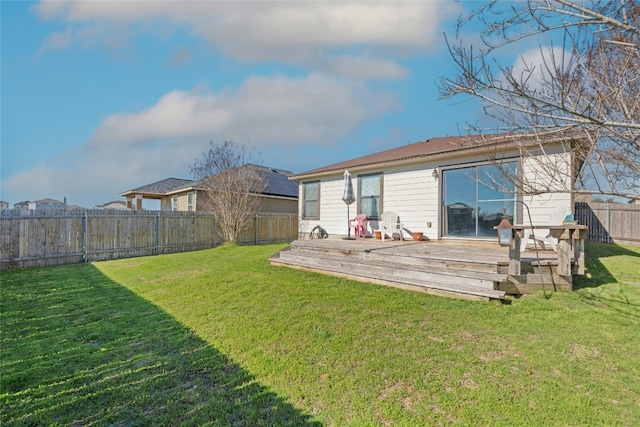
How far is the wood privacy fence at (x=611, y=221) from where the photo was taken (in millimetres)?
11742

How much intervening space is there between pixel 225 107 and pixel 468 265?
1669cm

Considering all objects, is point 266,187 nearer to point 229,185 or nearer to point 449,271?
point 229,185

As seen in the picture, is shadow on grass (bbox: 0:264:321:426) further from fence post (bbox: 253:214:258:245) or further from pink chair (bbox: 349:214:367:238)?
fence post (bbox: 253:214:258:245)

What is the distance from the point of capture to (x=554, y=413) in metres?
2.34

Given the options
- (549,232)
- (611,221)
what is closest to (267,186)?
(549,232)

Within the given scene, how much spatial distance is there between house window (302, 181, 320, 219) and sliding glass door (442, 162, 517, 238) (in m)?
5.22

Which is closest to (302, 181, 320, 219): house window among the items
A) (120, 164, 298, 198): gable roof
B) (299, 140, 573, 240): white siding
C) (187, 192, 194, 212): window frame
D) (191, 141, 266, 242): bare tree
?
(299, 140, 573, 240): white siding

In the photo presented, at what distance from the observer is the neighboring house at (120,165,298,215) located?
55.7 feet

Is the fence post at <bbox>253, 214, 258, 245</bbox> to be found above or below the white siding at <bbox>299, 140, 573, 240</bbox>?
below

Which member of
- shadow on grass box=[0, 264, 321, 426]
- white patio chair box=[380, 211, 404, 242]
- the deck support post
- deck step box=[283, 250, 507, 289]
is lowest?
shadow on grass box=[0, 264, 321, 426]

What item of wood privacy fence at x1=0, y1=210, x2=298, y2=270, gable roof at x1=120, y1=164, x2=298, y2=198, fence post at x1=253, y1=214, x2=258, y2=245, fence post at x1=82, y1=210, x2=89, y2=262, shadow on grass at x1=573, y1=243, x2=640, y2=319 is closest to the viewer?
shadow on grass at x1=573, y1=243, x2=640, y2=319

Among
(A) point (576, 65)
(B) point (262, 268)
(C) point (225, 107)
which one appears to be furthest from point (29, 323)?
(C) point (225, 107)

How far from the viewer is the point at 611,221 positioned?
12141 millimetres

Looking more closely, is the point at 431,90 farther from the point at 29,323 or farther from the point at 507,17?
the point at 29,323
